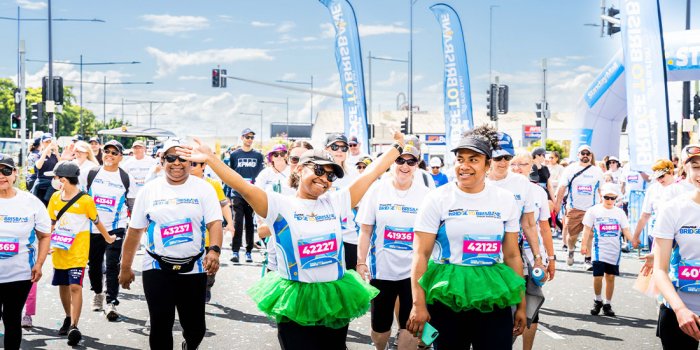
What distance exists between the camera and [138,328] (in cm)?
878

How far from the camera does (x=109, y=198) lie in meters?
9.40

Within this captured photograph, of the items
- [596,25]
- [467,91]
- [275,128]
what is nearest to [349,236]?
[467,91]

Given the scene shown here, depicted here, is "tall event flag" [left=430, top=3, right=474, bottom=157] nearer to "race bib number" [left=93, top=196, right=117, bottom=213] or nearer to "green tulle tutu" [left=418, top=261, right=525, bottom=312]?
"race bib number" [left=93, top=196, right=117, bottom=213]

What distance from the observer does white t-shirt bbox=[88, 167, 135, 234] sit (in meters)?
9.33

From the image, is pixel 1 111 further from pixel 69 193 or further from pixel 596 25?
pixel 69 193

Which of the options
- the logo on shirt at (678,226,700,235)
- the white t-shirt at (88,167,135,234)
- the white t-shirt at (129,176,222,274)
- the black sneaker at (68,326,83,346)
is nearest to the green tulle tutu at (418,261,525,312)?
the logo on shirt at (678,226,700,235)

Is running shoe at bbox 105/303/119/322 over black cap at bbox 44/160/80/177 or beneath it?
beneath

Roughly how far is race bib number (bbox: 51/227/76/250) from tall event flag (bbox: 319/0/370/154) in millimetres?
17847

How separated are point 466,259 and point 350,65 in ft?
70.9

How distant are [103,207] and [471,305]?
229 inches

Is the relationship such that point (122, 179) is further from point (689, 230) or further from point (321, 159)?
point (689, 230)

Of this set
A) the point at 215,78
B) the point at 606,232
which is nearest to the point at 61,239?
the point at 606,232

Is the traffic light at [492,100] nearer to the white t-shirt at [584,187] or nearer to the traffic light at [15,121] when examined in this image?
the white t-shirt at [584,187]

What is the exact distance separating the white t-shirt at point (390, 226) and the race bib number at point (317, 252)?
5.84 ft
